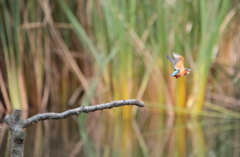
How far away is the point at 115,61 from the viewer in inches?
85.7

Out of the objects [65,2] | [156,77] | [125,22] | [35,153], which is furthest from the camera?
[65,2]

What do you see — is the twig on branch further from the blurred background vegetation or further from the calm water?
the blurred background vegetation

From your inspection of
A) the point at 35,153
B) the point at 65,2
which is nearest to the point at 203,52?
the point at 65,2

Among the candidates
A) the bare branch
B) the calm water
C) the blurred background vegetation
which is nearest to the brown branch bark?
the bare branch

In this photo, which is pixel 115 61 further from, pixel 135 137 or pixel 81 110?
pixel 81 110

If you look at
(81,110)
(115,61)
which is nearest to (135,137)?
(115,61)

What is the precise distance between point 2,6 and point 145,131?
96cm

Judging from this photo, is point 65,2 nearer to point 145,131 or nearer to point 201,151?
point 145,131

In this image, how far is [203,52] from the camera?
210 cm

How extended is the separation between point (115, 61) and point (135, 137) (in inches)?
17.4

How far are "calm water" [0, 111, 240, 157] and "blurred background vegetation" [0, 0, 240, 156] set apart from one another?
0.01m

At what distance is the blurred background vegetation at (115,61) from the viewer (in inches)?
81.9

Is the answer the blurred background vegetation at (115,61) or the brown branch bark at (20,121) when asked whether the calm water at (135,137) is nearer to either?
the blurred background vegetation at (115,61)

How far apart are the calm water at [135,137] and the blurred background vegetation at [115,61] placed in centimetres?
1
